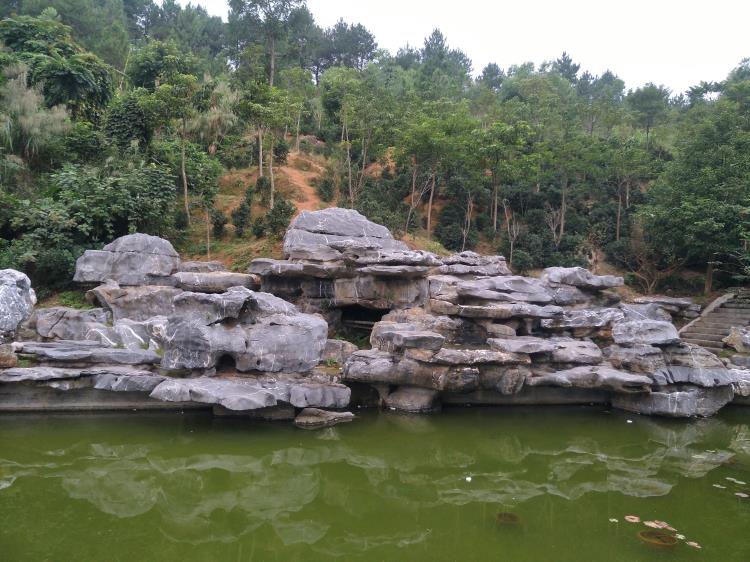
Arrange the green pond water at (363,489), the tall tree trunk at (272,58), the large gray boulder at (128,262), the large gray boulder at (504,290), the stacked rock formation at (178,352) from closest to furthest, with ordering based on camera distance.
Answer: the green pond water at (363,489)
the stacked rock formation at (178,352)
the large gray boulder at (504,290)
the large gray boulder at (128,262)
the tall tree trunk at (272,58)

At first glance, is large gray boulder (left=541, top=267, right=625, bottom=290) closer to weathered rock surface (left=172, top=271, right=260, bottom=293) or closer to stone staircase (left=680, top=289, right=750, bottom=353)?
stone staircase (left=680, top=289, right=750, bottom=353)

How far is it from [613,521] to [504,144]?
13562mm

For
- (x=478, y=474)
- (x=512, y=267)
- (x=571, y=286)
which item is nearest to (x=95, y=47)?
(x=512, y=267)

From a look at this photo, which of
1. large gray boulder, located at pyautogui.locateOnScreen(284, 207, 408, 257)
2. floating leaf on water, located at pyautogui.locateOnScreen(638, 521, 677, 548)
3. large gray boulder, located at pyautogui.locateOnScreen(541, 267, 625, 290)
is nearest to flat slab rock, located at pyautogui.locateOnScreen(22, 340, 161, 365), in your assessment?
large gray boulder, located at pyautogui.locateOnScreen(284, 207, 408, 257)

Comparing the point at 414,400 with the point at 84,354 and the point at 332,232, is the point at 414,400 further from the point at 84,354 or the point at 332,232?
the point at 84,354

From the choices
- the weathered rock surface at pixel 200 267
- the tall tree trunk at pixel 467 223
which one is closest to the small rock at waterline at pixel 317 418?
the weathered rock surface at pixel 200 267

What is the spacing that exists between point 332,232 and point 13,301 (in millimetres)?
6126

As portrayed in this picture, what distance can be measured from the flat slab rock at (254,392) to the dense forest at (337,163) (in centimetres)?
491

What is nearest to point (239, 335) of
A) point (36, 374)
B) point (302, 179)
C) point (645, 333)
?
point (36, 374)

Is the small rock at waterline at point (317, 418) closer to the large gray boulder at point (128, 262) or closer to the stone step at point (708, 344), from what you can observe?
the large gray boulder at point (128, 262)

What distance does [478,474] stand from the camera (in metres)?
6.12

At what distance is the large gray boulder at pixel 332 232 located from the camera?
10.7 m

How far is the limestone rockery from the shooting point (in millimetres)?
7617

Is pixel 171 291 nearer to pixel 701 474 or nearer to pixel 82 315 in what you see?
pixel 82 315
